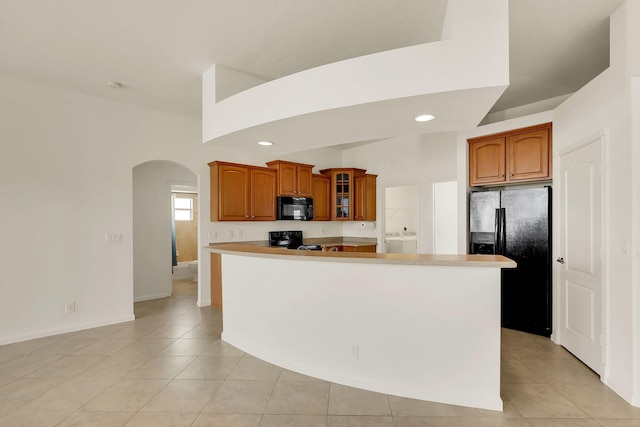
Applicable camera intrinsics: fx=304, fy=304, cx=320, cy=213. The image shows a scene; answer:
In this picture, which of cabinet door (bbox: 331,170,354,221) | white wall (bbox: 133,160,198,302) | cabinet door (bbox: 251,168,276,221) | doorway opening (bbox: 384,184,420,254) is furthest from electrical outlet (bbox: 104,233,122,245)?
doorway opening (bbox: 384,184,420,254)

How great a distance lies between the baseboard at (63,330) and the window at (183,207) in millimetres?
4114

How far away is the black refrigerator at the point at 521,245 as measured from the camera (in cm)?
335

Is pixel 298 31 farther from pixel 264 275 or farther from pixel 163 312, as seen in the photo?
pixel 163 312

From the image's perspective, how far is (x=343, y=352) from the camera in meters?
2.43

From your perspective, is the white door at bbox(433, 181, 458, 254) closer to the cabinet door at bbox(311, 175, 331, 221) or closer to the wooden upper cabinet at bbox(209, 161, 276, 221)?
the cabinet door at bbox(311, 175, 331, 221)

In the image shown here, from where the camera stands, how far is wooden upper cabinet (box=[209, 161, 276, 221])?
4.64m

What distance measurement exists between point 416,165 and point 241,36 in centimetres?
374

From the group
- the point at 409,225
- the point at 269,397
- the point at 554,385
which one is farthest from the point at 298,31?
the point at 409,225

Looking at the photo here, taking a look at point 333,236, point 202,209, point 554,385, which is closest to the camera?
point 554,385

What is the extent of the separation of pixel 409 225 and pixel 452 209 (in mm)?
1262

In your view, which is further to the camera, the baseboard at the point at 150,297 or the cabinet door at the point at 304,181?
the cabinet door at the point at 304,181

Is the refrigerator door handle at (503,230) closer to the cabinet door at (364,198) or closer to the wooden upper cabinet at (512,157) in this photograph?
the wooden upper cabinet at (512,157)

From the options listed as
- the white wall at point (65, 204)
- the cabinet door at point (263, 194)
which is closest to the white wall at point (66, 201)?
the white wall at point (65, 204)

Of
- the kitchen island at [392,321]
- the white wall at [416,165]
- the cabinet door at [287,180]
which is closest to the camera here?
the kitchen island at [392,321]
